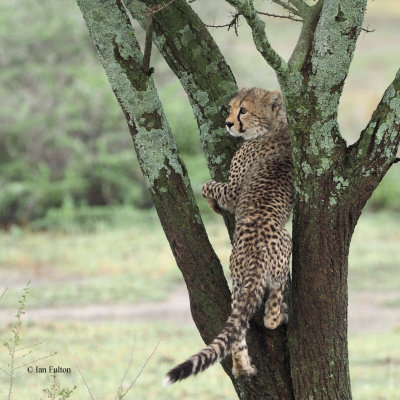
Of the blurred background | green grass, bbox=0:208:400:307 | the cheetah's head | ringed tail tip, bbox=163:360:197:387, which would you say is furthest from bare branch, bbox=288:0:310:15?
green grass, bbox=0:208:400:307

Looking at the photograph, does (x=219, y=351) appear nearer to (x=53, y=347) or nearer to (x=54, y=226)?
(x=53, y=347)

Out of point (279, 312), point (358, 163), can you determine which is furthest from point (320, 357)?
point (358, 163)

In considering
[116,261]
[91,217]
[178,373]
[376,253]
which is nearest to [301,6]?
[178,373]

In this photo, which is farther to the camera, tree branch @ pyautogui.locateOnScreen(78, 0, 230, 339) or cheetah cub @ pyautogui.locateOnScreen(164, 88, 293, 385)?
tree branch @ pyautogui.locateOnScreen(78, 0, 230, 339)

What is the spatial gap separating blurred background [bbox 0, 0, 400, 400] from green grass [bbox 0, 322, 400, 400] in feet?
0.09

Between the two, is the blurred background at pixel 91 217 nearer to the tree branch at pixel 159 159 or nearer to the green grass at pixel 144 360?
the green grass at pixel 144 360

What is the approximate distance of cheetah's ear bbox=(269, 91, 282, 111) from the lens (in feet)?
13.8

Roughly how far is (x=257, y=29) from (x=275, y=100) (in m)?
1.23

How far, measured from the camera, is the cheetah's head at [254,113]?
3.89 meters

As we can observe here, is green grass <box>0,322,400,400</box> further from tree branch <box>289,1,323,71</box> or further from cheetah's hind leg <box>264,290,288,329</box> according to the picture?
tree branch <box>289,1,323,71</box>

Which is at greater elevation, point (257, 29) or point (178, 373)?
point (257, 29)

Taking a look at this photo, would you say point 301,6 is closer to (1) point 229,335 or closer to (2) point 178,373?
(1) point 229,335

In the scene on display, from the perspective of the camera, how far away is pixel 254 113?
412cm

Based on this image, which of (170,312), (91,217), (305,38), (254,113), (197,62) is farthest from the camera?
(91,217)
